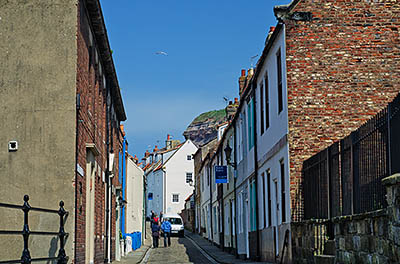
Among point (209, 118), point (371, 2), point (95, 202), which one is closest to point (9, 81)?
point (95, 202)

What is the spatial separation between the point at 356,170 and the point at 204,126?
14744 centimetres

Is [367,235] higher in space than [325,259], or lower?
higher

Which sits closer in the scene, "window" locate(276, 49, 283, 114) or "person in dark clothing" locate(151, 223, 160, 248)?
"window" locate(276, 49, 283, 114)

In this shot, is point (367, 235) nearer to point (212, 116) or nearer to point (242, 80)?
point (242, 80)

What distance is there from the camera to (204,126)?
524 feet

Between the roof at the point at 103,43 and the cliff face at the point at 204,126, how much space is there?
127m

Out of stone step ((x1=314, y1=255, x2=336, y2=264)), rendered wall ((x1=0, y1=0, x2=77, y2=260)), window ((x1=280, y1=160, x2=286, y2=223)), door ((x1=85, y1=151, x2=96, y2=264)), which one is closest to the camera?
stone step ((x1=314, y1=255, x2=336, y2=264))

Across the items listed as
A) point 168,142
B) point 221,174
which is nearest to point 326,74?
point 221,174

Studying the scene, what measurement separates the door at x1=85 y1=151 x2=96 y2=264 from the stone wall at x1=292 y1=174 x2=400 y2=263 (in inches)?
225

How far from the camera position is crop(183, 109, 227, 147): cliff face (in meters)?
156

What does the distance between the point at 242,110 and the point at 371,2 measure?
33.4 ft

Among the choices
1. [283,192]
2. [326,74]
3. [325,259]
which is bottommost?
[325,259]

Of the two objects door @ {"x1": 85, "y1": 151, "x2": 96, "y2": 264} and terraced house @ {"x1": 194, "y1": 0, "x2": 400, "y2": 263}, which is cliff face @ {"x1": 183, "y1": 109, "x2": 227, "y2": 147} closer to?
door @ {"x1": 85, "y1": 151, "x2": 96, "y2": 264}

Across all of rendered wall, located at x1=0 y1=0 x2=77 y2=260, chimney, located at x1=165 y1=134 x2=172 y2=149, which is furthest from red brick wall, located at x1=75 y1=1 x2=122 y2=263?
chimney, located at x1=165 y1=134 x2=172 y2=149
